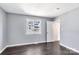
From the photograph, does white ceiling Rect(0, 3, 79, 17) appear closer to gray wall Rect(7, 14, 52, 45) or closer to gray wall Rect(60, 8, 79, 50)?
gray wall Rect(60, 8, 79, 50)

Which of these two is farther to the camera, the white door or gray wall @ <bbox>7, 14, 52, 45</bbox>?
the white door

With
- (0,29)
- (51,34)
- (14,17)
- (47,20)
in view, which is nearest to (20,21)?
(14,17)

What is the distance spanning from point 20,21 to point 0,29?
161cm

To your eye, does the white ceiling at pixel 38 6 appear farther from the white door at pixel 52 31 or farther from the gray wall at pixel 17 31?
the white door at pixel 52 31

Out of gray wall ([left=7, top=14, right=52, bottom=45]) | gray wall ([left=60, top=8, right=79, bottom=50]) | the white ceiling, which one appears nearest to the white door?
gray wall ([left=7, top=14, right=52, bottom=45])

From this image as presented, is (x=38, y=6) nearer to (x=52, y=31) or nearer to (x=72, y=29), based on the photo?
(x=72, y=29)

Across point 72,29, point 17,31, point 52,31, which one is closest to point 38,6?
point 72,29

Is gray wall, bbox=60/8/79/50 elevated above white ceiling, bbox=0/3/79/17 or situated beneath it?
situated beneath

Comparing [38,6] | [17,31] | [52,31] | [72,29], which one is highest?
[38,6]

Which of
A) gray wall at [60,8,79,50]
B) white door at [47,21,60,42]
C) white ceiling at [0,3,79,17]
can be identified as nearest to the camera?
white ceiling at [0,3,79,17]

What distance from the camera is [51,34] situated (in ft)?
18.6

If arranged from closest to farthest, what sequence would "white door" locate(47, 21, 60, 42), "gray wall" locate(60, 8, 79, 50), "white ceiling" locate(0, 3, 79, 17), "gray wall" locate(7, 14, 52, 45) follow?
"white ceiling" locate(0, 3, 79, 17), "gray wall" locate(60, 8, 79, 50), "gray wall" locate(7, 14, 52, 45), "white door" locate(47, 21, 60, 42)

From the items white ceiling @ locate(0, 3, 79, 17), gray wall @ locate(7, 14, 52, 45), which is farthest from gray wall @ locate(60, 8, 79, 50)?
gray wall @ locate(7, 14, 52, 45)
